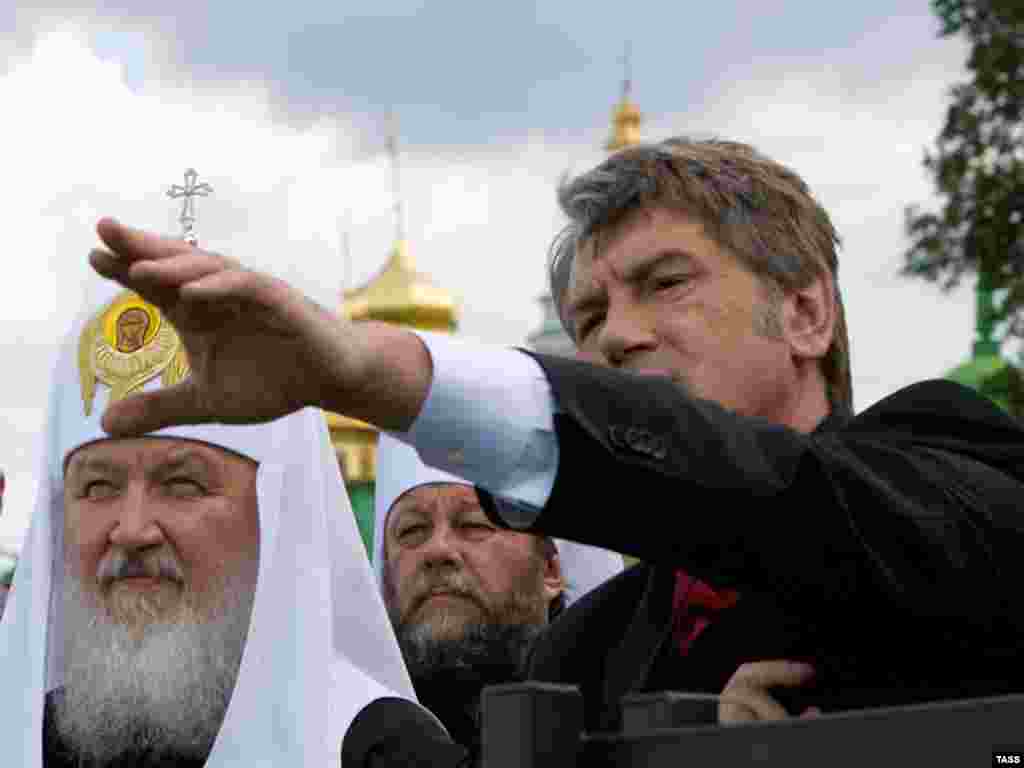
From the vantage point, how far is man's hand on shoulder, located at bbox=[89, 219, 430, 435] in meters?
2.09

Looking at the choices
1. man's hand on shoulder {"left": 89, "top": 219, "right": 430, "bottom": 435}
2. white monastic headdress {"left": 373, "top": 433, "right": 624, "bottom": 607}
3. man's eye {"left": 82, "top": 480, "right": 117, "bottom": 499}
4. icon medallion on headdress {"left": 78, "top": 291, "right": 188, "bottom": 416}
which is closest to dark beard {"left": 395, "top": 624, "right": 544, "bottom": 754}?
white monastic headdress {"left": 373, "top": 433, "right": 624, "bottom": 607}

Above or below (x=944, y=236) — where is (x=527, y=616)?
below

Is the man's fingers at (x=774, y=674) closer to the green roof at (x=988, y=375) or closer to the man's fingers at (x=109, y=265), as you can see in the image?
the man's fingers at (x=109, y=265)

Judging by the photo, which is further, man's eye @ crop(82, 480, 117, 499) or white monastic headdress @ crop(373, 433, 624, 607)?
white monastic headdress @ crop(373, 433, 624, 607)

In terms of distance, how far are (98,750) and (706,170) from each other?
239cm

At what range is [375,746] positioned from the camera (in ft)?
15.9

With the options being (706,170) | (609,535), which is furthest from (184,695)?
(609,535)

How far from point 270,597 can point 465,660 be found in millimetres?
1183

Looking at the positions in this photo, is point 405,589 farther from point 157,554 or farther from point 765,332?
point 765,332

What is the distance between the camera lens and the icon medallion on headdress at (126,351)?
544 cm

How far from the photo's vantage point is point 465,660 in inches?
238

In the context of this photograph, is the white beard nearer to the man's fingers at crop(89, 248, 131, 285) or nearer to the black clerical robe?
the black clerical robe

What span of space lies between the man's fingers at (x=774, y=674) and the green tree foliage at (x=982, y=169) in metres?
19.7

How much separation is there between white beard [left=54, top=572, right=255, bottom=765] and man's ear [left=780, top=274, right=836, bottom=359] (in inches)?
82.5
